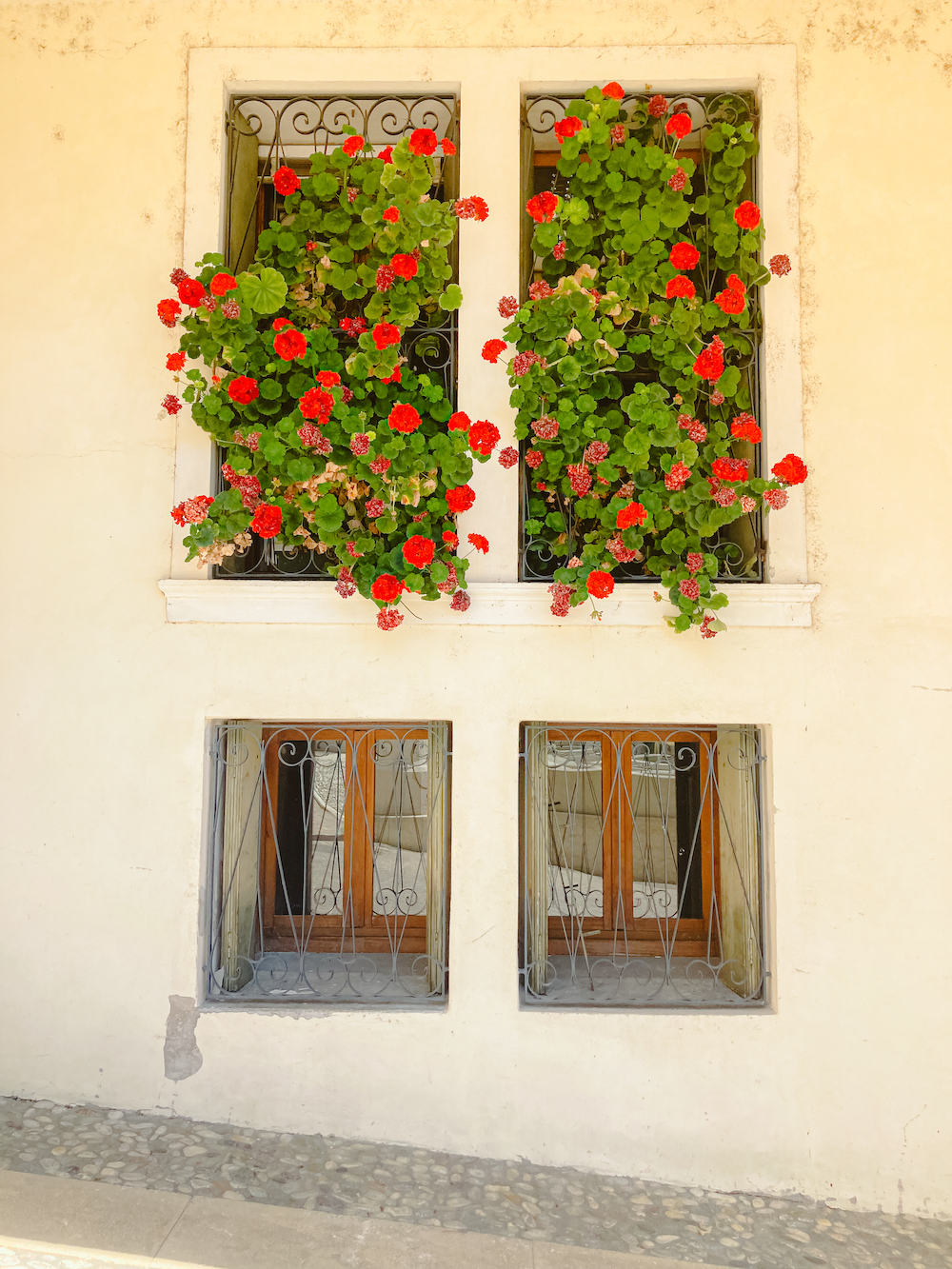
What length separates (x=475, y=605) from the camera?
329cm

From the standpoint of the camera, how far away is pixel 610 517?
125 inches

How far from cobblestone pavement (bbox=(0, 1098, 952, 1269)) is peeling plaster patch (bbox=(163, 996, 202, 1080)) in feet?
0.61

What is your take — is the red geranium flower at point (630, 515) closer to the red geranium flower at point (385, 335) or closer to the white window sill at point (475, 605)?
the white window sill at point (475, 605)

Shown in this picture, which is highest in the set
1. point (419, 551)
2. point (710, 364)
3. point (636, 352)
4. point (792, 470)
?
point (636, 352)

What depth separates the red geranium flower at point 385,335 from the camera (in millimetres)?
3070

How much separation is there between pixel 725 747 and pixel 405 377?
2053 mm

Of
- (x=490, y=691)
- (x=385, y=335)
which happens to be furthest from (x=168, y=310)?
(x=490, y=691)

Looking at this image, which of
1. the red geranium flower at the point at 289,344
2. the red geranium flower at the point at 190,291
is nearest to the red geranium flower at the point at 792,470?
the red geranium flower at the point at 289,344

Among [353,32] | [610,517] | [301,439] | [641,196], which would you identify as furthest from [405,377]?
[353,32]

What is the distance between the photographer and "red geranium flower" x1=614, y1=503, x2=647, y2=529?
310cm

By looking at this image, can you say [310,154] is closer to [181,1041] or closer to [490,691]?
[490,691]

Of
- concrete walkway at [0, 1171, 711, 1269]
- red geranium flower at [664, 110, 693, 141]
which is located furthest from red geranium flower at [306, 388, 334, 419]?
concrete walkway at [0, 1171, 711, 1269]

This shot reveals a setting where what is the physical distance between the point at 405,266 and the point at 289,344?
510mm

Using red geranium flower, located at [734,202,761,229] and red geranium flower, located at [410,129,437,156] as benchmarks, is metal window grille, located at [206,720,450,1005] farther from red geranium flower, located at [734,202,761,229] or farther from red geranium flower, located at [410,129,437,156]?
red geranium flower, located at [734,202,761,229]
